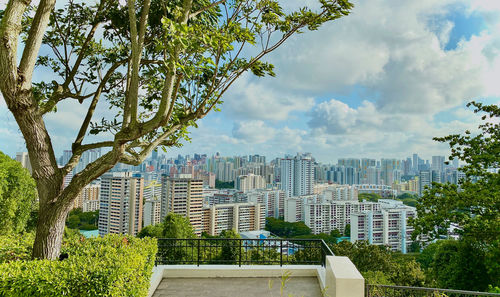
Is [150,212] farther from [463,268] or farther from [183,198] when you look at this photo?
[463,268]

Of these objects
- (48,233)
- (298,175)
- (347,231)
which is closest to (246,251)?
(48,233)

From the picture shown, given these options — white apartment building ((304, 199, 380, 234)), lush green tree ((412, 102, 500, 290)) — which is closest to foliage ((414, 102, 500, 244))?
lush green tree ((412, 102, 500, 290))

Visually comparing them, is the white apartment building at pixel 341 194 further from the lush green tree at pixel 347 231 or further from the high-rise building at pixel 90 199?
the high-rise building at pixel 90 199

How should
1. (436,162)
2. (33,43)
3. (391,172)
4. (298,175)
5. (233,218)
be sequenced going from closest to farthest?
(33,43) < (233,218) < (436,162) < (298,175) < (391,172)

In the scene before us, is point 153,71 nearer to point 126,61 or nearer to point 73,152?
point 126,61

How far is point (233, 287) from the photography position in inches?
186

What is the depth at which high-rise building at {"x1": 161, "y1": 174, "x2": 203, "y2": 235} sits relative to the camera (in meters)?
55.3

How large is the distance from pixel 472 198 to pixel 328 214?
2662 inches

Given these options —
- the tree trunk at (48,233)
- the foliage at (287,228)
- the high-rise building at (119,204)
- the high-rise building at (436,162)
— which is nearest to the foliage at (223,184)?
the foliage at (287,228)

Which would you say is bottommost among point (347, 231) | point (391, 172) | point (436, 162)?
point (347, 231)

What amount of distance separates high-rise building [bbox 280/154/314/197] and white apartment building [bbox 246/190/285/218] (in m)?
11.1

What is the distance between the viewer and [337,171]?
127 m

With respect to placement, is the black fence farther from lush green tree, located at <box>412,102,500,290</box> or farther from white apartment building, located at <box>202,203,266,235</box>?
white apartment building, located at <box>202,203,266,235</box>

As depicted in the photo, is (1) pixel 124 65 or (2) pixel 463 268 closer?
(1) pixel 124 65
